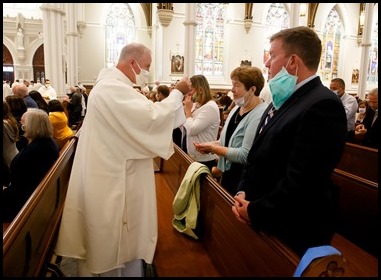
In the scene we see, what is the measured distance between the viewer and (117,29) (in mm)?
19406

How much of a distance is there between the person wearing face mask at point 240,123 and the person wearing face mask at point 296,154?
2.21ft

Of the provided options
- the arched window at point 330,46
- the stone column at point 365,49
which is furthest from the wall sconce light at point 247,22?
the stone column at point 365,49

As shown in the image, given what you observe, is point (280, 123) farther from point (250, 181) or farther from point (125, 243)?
point (125, 243)

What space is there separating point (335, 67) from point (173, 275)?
75.9 ft

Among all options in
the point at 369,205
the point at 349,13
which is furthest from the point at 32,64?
the point at 369,205

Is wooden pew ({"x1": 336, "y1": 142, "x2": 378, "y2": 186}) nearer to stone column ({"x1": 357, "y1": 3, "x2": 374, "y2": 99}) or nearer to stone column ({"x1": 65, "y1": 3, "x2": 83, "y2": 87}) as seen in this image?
stone column ({"x1": 357, "y1": 3, "x2": 374, "y2": 99})

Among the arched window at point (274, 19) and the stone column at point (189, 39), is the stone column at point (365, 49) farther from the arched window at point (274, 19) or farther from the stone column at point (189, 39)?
the stone column at point (189, 39)

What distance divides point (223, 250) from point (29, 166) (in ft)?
6.62

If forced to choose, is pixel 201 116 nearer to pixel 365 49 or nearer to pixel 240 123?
pixel 240 123

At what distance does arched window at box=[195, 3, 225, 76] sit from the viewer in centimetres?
1889

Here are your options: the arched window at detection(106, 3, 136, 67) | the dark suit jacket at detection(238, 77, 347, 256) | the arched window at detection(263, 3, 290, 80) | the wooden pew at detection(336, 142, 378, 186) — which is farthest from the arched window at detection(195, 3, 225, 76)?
the dark suit jacket at detection(238, 77, 347, 256)

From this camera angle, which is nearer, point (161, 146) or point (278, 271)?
point (278, 271)

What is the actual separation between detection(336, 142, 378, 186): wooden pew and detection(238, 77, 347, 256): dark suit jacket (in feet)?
9.44

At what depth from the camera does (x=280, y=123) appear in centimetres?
161
